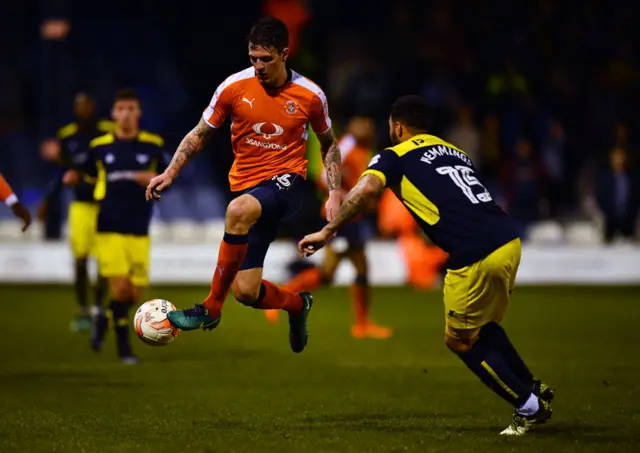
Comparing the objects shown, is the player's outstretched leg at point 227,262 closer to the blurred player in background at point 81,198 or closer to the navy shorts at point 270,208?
the navy shorts at point 270,208

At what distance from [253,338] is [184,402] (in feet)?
14.4

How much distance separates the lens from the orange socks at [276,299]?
26.4ft

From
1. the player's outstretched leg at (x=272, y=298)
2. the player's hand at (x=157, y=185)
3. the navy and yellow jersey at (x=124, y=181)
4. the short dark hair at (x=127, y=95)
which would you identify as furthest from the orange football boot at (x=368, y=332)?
the player's hand at (x=157, y=185)

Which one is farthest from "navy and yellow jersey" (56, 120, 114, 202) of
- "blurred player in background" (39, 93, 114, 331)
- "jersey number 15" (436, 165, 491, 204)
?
"jersey number 15" (436, 165, 491, 204)

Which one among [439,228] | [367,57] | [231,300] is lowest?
[231,300]

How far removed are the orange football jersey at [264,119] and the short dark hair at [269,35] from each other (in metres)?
0.30

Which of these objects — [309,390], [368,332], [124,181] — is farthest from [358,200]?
[368,332]

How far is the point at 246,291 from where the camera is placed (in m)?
7.92

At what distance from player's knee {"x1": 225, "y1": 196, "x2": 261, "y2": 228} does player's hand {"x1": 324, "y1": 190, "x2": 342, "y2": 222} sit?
1.53ft

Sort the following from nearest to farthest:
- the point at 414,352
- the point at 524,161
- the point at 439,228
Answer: the point at 439,228 < the point at 414,352 < the point at 524,161

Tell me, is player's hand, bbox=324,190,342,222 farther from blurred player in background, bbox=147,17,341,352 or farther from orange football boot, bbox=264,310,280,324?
orange football boot, bbox=264,310,280,324

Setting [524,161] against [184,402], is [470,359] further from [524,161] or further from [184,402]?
[524,161]

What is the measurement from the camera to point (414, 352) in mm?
11188

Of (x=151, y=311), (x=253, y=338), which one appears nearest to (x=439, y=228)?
(x=151, y=311)
